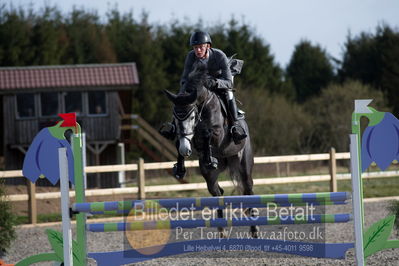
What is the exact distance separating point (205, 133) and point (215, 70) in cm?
79

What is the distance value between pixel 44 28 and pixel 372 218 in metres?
21.1

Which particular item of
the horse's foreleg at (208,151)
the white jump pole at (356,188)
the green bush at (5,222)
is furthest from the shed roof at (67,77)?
the white jump pole at (356,188)

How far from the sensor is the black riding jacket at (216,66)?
19.7 ft

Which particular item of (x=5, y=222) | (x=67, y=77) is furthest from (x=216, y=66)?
(x=67, y=77)

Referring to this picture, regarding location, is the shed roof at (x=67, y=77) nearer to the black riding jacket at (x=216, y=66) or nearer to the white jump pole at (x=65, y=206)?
the black riding jacket at (x=216, y=66)

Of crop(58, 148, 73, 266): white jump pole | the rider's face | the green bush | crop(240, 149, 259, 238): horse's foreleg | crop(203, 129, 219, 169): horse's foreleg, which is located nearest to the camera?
crop(58, 148, 73, 266): white jump pole

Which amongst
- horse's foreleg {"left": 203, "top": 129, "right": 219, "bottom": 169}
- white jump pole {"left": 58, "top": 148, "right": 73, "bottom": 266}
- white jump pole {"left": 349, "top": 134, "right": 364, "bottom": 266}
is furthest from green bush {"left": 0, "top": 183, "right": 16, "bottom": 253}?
white jump pole {"left": 349, "top": 134, "right": 364, "bottom": 266}

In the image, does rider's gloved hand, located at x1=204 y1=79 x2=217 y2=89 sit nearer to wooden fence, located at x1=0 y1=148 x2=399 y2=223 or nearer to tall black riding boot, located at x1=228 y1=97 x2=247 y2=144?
tall black riding boot, located at x1=228 y1=97 x2=247 y2=144

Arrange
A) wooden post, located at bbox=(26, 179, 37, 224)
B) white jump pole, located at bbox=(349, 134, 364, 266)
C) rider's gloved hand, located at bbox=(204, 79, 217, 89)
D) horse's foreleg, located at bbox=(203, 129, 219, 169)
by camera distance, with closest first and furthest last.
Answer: white jump pole, located at bbox=(349, 134, 364, 266) < horse's foreleg, located at bbox=(203, 129, 219, 169) < rider's gloved hand, located at bbox=(204, 79, 217, 89) < wooden post, located at bbox=(26, 179, 37, 224)

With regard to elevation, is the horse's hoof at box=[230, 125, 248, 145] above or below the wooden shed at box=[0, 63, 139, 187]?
below

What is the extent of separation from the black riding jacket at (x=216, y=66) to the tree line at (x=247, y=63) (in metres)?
17.7

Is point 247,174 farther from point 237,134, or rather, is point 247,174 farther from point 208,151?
point 208,151

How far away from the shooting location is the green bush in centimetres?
720

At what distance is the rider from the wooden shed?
46.5 feet
